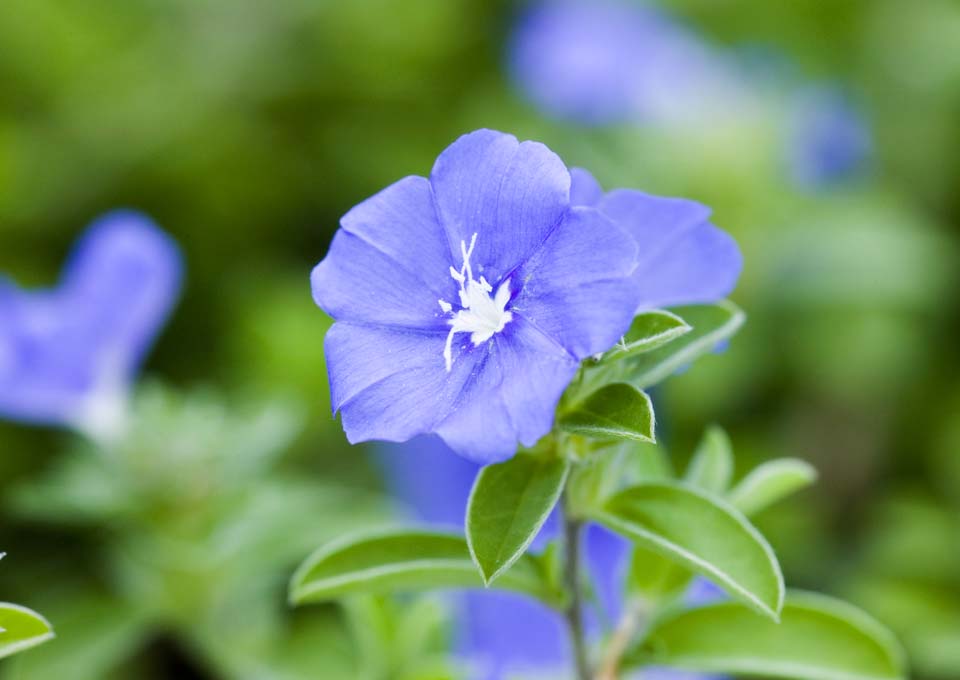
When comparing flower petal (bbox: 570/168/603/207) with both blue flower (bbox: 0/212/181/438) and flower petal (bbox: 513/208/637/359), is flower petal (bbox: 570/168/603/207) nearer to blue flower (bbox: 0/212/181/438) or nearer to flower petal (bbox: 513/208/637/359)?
flower petal (bbox: 513/208/637/359)

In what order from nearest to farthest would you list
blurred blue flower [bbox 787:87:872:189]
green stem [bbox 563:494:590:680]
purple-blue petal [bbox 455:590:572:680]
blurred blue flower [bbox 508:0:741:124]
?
green stem [bbox 563:494:590:680] < purple-blue petal [bbox 455:590:572:680] < blurred blue flower [bbox 787:87:872:189] < blurred blue flower [bbox 508:0:741:124]

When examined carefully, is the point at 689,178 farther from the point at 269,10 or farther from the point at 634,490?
the point at 634,490

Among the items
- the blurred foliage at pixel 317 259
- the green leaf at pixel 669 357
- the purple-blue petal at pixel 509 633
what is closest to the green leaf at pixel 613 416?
the green leaf at pixel 669 357

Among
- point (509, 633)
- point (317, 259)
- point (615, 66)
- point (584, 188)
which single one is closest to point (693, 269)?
point (584, 188)

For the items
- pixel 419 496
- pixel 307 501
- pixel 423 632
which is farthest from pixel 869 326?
pixel 423 632

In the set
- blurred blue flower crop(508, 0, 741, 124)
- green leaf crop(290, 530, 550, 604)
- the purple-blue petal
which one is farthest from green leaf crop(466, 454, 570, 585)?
blurred blue flower crop(508, 0, 741, 124)

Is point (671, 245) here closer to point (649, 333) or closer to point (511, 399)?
point (649, 333)

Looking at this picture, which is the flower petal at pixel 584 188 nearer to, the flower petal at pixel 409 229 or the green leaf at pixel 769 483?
the flower petal at pixel 409 229
